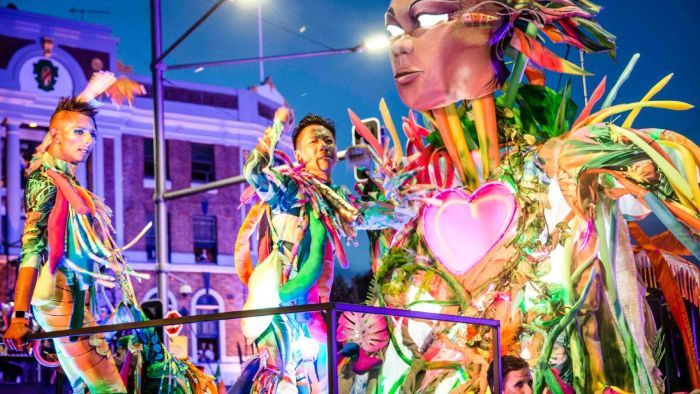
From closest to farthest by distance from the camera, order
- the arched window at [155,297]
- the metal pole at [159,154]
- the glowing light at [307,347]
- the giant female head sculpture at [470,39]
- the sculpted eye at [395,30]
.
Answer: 1. the glowing light at [307,347]
2. the giant female head sculpture at [470,39]
3. the sculpted eye at [395,30]
4. the metal pole at [159,154]
5. the arched window at [155,297]

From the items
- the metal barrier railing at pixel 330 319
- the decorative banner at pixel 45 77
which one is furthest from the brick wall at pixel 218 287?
the metal barrier railing at pixel 330 319

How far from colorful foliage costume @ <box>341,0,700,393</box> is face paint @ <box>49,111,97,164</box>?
152cm

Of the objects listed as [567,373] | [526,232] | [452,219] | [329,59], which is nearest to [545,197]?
[526,232]

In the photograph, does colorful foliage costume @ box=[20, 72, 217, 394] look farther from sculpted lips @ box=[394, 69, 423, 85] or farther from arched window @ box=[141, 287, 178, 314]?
arched window @ box=[141, 287, 178, 314]

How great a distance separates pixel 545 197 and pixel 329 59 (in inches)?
334

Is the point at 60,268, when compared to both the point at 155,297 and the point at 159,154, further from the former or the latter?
the point at 155,297

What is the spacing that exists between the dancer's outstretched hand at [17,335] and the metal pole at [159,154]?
153 inches

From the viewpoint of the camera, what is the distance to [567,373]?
170 inches

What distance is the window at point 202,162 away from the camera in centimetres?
2180

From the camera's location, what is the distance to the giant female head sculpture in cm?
461

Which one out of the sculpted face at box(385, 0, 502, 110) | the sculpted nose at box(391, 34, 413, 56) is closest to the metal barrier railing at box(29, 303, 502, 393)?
the sculpted face at box(385, 0, 502, 110)

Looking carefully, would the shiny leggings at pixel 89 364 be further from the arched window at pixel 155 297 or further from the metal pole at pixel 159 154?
the arched window at pixel 155 297

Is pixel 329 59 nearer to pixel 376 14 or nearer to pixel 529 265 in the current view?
pixel 376 14

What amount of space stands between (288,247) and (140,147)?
1740 centimetres
